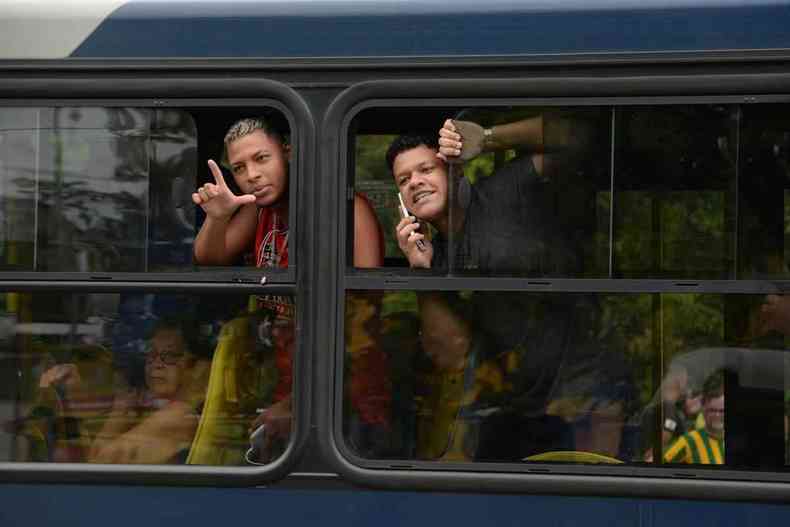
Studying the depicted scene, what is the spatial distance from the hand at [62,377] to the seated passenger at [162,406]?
149mm

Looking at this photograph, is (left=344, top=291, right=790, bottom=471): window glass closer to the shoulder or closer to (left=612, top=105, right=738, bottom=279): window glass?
(left=612, top=105, right=738, bottom=279): window glass

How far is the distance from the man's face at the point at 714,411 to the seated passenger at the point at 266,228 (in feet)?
3.22

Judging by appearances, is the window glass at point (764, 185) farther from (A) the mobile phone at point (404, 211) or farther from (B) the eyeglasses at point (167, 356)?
(B) the eyeglasses at point (167, 356)

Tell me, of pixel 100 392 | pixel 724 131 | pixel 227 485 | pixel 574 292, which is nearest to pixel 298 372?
pixel 227 485

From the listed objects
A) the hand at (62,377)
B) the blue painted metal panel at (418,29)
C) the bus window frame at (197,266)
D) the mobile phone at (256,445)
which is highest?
the blue painted metal panel at (418,29)

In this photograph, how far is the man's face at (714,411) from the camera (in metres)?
3.33

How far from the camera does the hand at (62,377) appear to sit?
3504 millimetres

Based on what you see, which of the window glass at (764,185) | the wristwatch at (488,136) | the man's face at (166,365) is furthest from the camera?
the man's face at (166,365)

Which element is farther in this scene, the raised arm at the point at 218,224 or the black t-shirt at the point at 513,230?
the raised arm at the point at 218,224

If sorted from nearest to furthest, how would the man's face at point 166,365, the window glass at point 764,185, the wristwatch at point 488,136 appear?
the window glass at point 764,185, the wristwatch at point 488,136, the man's face at point 166,365

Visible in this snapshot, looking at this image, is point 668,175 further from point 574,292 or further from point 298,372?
point 298,372

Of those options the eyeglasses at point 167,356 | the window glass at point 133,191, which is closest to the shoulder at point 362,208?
the window glass at point 133,191

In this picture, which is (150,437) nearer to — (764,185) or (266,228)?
(266,228)

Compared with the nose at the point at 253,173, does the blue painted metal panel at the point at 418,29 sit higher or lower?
higher
